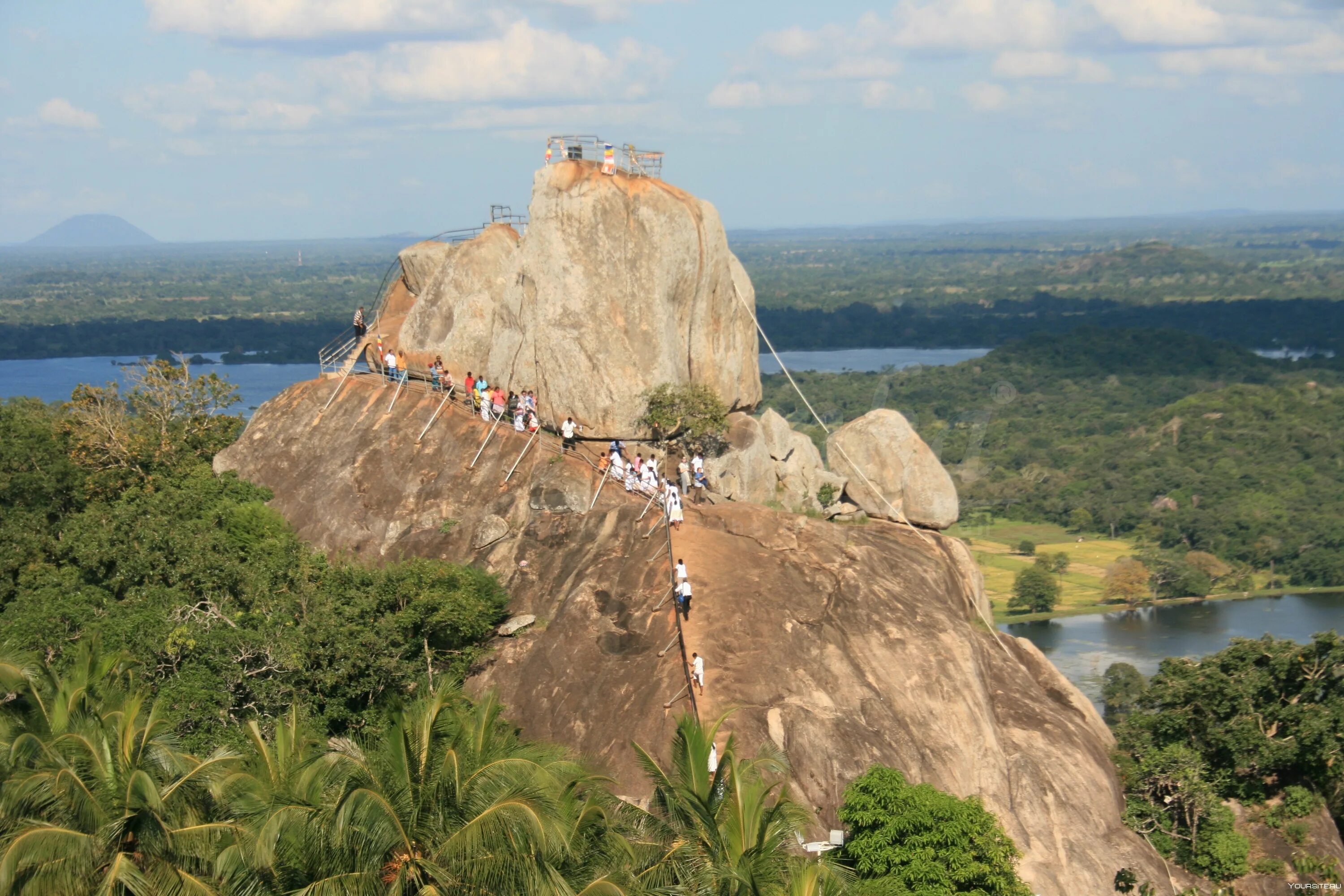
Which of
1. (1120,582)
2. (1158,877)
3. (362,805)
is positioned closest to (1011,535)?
(1120,582)

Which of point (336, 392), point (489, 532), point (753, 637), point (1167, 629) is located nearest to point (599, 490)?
point (489, 532)

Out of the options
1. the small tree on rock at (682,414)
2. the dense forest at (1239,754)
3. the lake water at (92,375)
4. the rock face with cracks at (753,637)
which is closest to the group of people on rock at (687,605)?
the rock face with cracks at (753,637)

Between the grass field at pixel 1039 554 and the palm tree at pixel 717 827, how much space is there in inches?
2522

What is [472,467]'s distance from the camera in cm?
2823

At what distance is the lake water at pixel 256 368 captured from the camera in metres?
118

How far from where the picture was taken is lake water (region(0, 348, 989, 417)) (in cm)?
11812

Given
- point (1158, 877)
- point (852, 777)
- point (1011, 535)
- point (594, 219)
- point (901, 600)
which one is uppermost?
point (594, 219)

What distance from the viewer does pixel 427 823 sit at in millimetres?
13883

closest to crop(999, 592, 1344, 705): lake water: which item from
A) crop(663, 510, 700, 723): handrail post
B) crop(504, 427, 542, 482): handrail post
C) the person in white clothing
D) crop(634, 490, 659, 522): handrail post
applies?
crop(634, 490, 659, 522): handrail post

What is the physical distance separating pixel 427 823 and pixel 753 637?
30.4ft

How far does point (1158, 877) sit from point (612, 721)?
31.6ft

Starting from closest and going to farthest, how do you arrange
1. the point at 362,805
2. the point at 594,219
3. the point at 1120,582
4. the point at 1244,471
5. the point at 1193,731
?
the point at 362,805
the point at 1193,731
the point at 594,219
the point at 1120,582
the point at 1244,471

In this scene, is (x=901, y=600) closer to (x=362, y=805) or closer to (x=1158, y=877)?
(x=1158, y=877)

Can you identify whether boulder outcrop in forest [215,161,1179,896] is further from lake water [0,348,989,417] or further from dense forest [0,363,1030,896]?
lake water [0,348,989,417]
